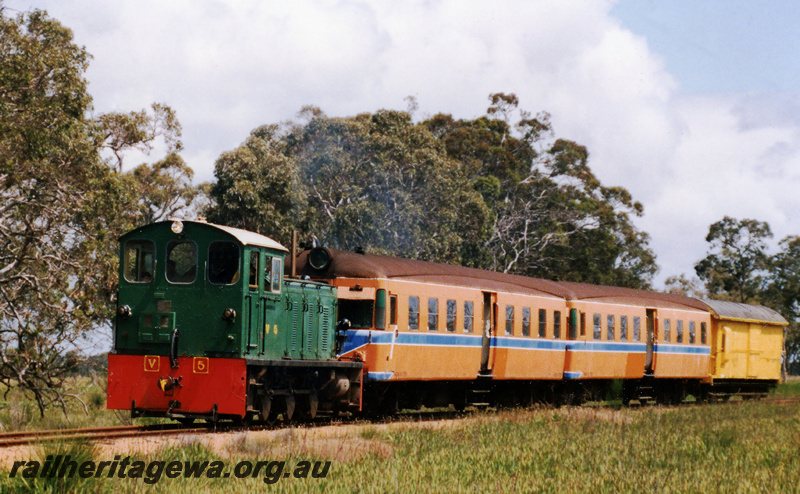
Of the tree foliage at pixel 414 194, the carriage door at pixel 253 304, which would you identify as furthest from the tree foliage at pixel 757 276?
the carriage door at pixel 253 304

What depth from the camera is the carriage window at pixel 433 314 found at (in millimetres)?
20031

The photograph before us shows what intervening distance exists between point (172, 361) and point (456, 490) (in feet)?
20.9

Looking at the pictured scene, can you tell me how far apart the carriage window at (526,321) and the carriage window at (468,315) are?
224cm

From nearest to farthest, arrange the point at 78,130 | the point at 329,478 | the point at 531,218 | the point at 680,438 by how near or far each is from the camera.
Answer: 1. the point at 329,478
2. the point at 680,438
3. the point at 78,130
4. the point at 531,218

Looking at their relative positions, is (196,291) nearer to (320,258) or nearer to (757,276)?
(320,258)

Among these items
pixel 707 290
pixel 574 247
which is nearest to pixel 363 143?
pixel 574 247

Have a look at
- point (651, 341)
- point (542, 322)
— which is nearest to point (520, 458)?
point (542, 322)

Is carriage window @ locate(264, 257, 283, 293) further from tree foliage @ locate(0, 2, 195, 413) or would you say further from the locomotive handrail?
tree foliage @ locate(0, 2, 195, 413)

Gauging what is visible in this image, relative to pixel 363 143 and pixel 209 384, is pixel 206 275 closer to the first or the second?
pixel 209 384

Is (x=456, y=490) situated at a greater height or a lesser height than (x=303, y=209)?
lesser

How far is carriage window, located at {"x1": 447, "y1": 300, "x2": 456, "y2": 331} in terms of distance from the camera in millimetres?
20688

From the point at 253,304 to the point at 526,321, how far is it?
9604mm

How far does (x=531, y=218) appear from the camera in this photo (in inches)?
1988

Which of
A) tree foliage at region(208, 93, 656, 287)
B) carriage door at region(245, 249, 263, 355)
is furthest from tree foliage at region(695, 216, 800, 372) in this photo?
carriage door at region(245, 249, 263, 355)
